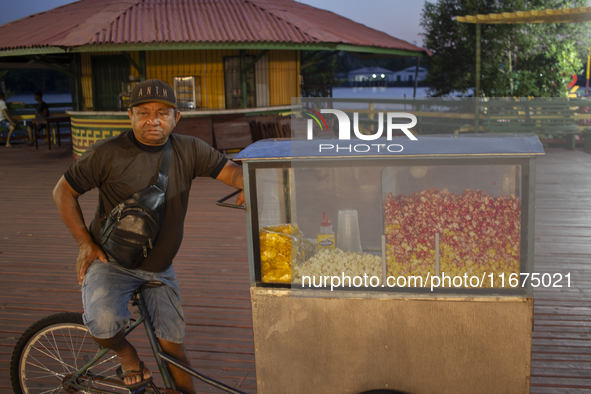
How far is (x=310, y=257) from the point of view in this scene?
116 inches

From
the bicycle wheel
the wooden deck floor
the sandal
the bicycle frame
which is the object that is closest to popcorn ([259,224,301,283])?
the bicycle frame

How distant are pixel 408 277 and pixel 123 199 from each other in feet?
4.76

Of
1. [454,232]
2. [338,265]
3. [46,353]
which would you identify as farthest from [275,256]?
[46,353]

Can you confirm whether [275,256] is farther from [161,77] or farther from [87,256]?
[161,77]

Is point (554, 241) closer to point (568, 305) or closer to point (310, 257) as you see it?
point (568, 305)

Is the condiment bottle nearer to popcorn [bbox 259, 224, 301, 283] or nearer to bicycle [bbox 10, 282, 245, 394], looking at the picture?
popcorn [bbox 259, 224, 301, 283]

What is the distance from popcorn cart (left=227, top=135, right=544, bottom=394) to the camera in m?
2.54

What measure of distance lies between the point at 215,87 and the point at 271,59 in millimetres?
1865

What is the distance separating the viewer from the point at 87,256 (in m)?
2.65

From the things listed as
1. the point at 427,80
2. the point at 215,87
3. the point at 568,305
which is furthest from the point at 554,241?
the point at 427,80

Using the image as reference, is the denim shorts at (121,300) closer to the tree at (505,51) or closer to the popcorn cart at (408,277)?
the popcorn cart at (408,277)

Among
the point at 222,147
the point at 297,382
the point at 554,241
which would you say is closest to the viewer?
the point at 297,382

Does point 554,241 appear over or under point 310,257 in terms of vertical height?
under

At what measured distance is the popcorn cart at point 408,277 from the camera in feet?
8.32
